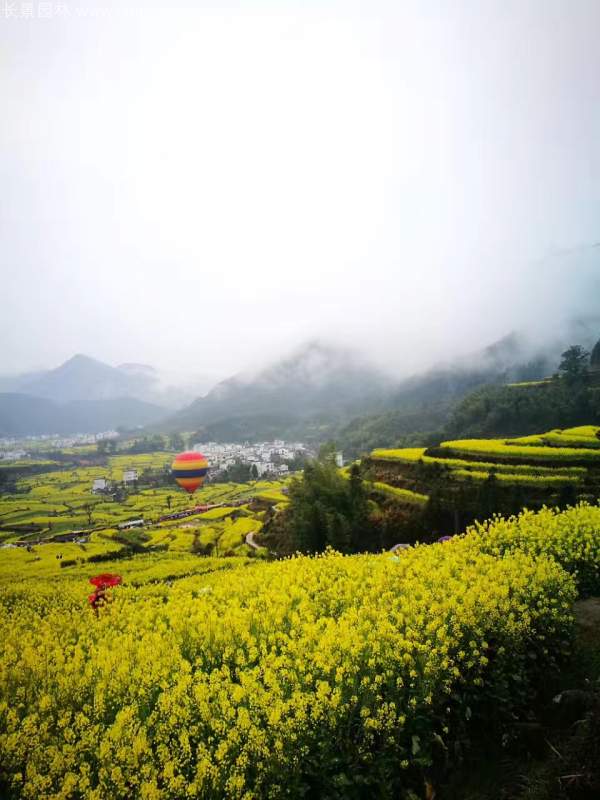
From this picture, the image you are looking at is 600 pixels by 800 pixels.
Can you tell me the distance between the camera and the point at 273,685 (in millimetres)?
4469

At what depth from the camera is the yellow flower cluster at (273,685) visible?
151 inches

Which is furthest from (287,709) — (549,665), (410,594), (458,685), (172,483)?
(172,483)

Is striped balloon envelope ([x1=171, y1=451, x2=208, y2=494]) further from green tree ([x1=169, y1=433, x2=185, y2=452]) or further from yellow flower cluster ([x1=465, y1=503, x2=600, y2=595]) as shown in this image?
green tree ([x1=169, y1=433, x2=185, y2=452])

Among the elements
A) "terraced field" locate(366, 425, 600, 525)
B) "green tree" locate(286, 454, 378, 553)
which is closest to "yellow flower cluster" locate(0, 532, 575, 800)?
"green tree" locate(286, 454, 378, 553)

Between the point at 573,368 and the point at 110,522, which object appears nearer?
the point at 110,522

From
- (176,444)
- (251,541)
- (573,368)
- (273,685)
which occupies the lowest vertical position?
(176,444)

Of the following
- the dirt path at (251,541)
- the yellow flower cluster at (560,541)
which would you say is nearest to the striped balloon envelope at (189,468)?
the dirt path at (251,541)

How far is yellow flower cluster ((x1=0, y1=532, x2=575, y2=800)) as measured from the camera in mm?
3844

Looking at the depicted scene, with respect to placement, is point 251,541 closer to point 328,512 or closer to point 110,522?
point 328,512

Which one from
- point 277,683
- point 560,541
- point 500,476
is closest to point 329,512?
point 500,476

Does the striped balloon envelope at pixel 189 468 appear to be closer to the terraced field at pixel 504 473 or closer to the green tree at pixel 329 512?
the green tree at pixel 329 512

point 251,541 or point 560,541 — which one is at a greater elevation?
point 560,541

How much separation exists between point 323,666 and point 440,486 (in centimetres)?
2390

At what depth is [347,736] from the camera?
4.19 meters
